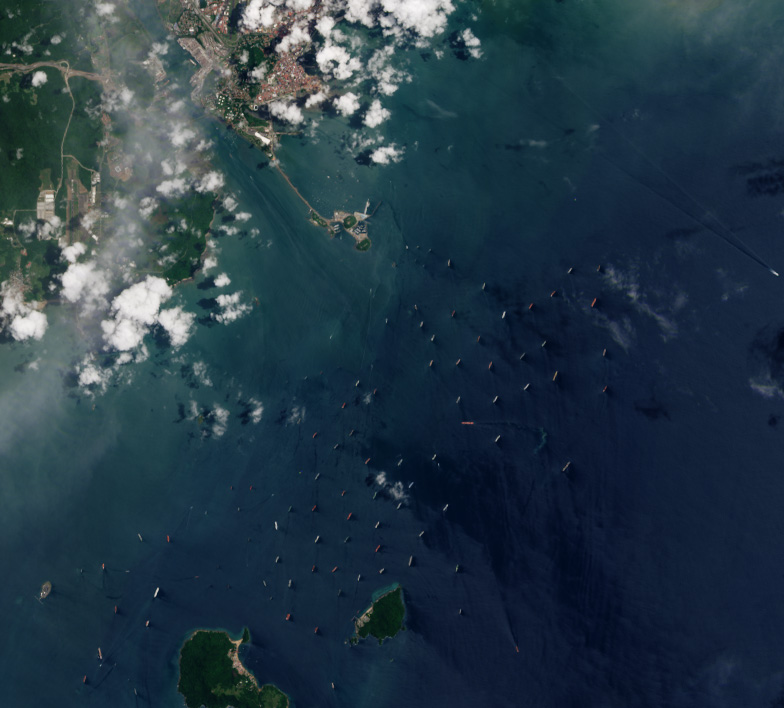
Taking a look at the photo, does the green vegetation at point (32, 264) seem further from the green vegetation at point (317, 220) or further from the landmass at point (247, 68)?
the green vegetation at point (317, 220)

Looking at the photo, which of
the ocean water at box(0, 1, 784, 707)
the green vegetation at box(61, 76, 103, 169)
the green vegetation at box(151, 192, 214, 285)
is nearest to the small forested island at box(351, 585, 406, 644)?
the ocean water at box(0, 1, 784, 707)

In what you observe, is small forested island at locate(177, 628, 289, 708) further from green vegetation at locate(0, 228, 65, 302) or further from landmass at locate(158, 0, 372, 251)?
landmass at locate(158, 0, 372, 251)

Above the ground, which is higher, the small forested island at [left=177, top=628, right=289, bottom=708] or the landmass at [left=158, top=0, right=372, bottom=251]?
the landmass at [left=158, top=0, right=372, bottom=251]

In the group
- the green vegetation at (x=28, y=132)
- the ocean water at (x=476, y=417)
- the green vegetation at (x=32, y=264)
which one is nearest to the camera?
the ocean water at (x=476, y=417)

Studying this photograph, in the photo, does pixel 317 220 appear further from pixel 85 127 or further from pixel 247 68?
pixel 85 127

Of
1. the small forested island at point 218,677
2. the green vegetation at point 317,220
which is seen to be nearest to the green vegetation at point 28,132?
the green vegetation at point 317,220

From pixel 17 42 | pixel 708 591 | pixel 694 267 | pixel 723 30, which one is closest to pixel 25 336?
pixel 17 42
